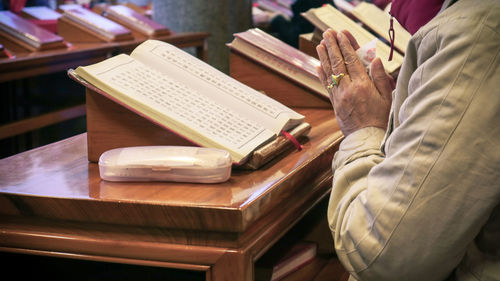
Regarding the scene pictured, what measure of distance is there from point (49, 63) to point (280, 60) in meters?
1.63

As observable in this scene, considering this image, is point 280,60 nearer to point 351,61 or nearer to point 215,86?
point 215,86

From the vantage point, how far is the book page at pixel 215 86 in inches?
52.2

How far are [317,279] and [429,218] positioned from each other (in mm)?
720

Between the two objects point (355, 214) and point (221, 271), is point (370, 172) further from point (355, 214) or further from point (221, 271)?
point (221, 271)

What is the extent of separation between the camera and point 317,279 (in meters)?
1.54

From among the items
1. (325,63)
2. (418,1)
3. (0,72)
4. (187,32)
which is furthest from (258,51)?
(187,32)

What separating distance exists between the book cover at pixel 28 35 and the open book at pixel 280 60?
1.69m

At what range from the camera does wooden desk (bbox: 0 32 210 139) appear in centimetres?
281

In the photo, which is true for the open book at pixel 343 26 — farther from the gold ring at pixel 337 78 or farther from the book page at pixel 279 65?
the gold ring at pixel 337 78

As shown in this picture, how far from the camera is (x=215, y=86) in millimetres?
1371

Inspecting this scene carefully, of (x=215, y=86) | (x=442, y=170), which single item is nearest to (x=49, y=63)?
(x=215, y=86)

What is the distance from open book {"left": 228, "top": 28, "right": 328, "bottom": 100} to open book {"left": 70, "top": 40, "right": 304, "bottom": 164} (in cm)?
40

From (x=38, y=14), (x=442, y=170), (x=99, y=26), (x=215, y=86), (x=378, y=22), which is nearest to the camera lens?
(x=442, y=170)

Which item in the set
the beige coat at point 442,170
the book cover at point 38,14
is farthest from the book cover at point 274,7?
the beige coat at point 442,170
